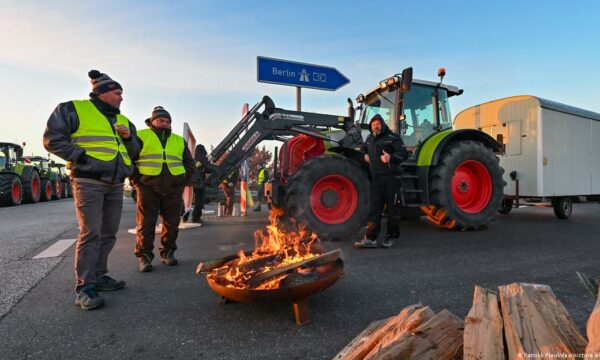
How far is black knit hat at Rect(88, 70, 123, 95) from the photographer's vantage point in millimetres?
3227

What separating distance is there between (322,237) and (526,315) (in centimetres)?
367

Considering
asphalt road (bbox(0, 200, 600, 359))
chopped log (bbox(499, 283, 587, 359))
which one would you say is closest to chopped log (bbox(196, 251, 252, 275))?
asphalt road (bbox(0, 200, 600, 359))

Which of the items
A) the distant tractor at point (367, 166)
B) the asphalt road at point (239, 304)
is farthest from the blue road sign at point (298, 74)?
the asphalt road at point (239, 304)

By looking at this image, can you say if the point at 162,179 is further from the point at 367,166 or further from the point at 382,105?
the point at 382,105

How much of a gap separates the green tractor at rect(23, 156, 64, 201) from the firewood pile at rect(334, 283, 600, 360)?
20690 millimetres

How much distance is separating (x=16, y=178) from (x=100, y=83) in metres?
14.4

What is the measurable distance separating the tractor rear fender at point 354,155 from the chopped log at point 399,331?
3.92 meters

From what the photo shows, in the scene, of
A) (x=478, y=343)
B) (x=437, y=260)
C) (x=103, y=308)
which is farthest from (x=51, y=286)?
(x=437, y=260)

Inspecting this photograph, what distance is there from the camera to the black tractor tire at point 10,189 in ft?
43.7

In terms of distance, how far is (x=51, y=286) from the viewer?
11.3ft

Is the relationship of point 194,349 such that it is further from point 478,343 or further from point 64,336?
point 478,343

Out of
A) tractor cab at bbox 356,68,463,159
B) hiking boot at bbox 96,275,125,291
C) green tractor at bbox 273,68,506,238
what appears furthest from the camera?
tractor cab at bbox 356,68,463,159

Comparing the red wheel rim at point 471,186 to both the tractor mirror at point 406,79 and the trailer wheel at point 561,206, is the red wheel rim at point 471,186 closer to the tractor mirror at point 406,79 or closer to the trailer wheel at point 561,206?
the tractor mirror at point 406,79

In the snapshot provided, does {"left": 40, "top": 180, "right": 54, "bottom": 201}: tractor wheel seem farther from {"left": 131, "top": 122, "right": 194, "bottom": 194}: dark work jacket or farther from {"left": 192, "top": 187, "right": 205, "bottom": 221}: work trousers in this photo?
{"left": 131, "top": 122, "right": 194, "bottom": 194}: dark work jacket
